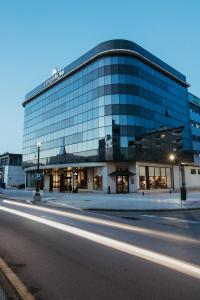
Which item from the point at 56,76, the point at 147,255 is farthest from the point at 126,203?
the point at 56,76

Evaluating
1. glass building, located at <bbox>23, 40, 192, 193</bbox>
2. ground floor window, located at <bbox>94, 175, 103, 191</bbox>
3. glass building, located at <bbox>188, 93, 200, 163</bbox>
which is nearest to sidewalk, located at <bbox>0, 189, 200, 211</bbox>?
glass building, located at <bbox>23, 40, 192, 193</bbox>

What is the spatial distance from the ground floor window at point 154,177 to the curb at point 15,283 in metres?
40.6

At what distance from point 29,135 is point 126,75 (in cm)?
3254

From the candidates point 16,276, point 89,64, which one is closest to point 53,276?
point 16,276

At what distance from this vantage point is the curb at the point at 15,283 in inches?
172

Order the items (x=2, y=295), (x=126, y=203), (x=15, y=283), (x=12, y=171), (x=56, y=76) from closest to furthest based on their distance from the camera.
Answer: (x=2, y=295) < (x=15, y=283) < (x=126, y=203) < (x=56, y=76) < (x=12, y=171)

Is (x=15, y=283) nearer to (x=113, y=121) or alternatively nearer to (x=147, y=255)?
(x=147, y=255)

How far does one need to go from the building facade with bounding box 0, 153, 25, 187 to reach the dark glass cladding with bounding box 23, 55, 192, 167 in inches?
1554

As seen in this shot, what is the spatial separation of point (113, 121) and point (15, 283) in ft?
136

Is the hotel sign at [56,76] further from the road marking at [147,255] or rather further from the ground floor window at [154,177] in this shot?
the road marking at [147,255]

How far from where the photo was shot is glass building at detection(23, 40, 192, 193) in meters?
45.2

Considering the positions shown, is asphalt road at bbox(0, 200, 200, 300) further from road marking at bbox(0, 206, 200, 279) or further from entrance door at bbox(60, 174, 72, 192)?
entrance door at bbox(60, 174, 72, 192)

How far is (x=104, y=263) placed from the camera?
6352mm

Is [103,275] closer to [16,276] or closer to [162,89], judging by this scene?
[16,276]
